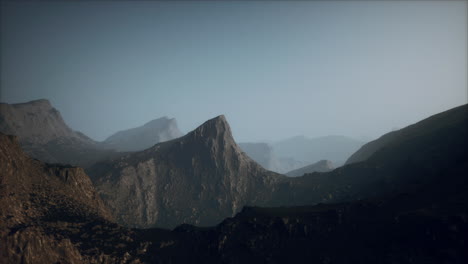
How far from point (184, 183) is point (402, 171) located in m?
145

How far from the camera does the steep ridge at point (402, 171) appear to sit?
90.3 metres

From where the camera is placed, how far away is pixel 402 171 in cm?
11381

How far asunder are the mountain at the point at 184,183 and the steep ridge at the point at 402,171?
3144 centimetres

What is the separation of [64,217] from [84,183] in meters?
25.2

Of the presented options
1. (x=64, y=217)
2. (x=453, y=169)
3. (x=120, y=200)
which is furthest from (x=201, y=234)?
(x=120, y=200)

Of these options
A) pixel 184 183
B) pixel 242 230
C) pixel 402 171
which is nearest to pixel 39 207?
pixel 242 230

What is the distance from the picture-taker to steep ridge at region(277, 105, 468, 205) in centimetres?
9031

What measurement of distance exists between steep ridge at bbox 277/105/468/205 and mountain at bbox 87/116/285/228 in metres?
31.4

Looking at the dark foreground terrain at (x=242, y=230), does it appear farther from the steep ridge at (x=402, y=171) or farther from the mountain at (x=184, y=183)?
the mountain at (x=184, y=183)

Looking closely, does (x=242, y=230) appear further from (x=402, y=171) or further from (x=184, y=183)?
(x=184, y=183)

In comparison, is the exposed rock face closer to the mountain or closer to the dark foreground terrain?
the dark foreground terrain

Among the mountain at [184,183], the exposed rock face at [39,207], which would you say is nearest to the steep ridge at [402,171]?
the mountain at [184,183]

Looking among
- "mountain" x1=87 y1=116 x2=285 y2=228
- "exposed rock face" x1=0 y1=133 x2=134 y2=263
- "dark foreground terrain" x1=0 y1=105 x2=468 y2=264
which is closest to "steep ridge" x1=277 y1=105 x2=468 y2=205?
"dark foreground terrain" x1=0 y1=105 x2=468 y2=264

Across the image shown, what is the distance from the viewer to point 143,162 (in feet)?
586
